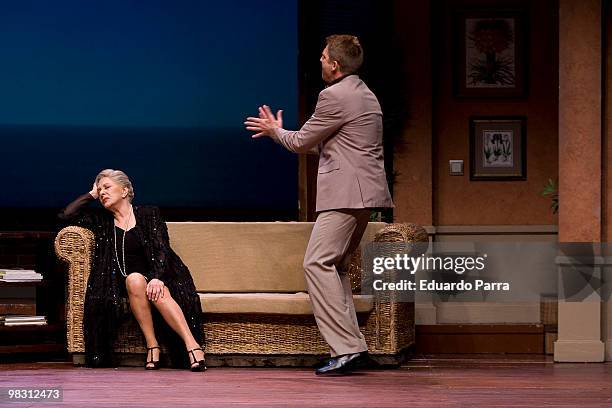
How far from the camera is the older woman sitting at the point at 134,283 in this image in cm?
546

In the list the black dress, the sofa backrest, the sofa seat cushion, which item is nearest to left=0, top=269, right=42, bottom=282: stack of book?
the black dress

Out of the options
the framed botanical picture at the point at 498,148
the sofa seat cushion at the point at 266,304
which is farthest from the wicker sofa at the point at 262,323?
the framed botanical picture at the point at 498,148

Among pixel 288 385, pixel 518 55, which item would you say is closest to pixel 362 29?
pixel 518 55

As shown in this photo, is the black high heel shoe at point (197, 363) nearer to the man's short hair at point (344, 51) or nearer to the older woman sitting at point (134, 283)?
the older woman sitting at point (134, 283)

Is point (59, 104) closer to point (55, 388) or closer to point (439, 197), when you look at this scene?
point (439, 197)

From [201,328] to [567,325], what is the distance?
1.96 meters

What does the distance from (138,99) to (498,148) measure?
110 inches

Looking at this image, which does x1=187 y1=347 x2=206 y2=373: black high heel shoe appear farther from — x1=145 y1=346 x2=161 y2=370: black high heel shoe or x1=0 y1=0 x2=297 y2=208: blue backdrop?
x1=0 y1=0 x2=297 y2=208: blue backdrop

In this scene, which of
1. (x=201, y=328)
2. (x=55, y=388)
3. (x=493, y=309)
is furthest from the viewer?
(x=493, y=309)

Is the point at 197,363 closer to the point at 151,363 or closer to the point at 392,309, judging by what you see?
the point at 151,363

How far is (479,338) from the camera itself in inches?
255

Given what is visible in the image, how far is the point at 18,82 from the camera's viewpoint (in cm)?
827

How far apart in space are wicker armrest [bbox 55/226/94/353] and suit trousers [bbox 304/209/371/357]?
4.00 ft

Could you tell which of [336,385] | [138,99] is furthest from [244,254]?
[138,99]
